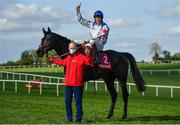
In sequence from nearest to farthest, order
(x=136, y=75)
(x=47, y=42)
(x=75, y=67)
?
(x=75, y=67), (x=47, y=42), (x=136, y=75)

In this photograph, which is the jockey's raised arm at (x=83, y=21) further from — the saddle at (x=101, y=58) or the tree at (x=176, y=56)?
the tree at (x=176, y=56)

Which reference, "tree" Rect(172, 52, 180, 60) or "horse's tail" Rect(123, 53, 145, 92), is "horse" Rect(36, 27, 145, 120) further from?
"tree" Rect(172, 52, 180, 60)

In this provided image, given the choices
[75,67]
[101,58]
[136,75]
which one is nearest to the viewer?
[75,67]

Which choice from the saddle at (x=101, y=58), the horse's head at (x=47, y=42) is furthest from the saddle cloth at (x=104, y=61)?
the horse's head at (x=47, y=42)

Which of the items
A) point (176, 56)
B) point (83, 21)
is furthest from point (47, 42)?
point (176, 56)

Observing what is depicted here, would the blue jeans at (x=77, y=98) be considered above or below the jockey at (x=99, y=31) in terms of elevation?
below

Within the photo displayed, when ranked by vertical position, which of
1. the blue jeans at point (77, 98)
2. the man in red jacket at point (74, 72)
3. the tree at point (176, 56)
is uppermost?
the tree at point (176, 56)

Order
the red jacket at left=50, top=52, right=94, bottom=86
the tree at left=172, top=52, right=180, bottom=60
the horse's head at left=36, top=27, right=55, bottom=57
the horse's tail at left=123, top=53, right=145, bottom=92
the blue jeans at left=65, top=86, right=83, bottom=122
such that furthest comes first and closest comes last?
the tree at left=172, top=52, right=180, bottom=60
the horse's tail at left=123, top=53, right=145, bottom=92
the horse's head at left=36, top=27, right=55, bottom=57
the blue jeans at left=65, top=86, right=83, bottom=122
the red jacket at left=50, top=52, right=94, bottom=86

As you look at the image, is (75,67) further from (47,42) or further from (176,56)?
(176,56)

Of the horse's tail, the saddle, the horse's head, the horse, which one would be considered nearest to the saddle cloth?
the saddle

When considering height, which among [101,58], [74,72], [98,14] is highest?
[98,14]

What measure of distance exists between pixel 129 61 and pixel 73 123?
3.17m

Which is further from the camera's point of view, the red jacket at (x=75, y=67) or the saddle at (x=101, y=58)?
the saddle at (x=101, y=58)

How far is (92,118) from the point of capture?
44.8ft
